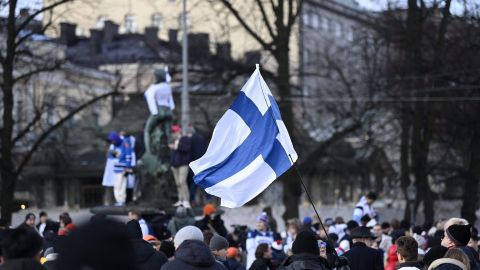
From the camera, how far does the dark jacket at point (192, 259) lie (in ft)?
25.5

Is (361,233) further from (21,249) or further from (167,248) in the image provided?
(21,249)

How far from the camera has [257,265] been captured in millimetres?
13609

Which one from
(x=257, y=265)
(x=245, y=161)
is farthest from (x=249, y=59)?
(x=245, y=161)

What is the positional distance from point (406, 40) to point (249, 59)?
6.12m

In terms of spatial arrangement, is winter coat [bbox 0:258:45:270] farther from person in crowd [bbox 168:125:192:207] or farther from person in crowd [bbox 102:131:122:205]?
person in crowd [bbox 102:131:122:205]

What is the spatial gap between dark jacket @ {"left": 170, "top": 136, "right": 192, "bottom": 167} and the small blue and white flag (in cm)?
1018

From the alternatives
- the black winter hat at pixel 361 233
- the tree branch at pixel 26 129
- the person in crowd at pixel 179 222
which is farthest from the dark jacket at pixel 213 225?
the tree branch at pixel 26 129

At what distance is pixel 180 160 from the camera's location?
21.7m

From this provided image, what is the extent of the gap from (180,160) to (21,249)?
15.6 m

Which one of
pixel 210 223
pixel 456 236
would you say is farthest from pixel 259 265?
pixel 456 236

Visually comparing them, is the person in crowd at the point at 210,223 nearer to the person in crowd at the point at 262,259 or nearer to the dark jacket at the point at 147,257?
the person in crowd at the point at 262,259

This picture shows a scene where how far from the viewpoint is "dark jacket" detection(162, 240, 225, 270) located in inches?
307

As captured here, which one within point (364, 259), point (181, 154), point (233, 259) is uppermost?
point (181, 154)

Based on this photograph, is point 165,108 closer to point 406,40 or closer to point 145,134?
point 145,134
